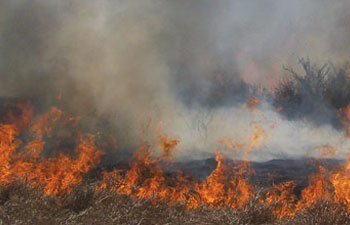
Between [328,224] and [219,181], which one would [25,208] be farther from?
[219,181]

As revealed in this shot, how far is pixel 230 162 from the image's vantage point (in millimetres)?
25000

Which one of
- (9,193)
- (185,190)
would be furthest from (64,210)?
(185,190)

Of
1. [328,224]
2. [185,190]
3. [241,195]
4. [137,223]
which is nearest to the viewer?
[137,223]

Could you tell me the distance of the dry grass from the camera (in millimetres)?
7449

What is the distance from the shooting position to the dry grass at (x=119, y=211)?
7.45 m

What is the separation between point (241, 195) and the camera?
490 inches

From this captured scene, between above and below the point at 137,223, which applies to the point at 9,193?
above

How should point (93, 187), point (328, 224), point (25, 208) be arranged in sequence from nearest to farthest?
1. point (25, 208)
2. point (328, 224)
3. point (93, 187)

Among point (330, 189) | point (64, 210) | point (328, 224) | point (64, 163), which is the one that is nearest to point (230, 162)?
point (330, 189)

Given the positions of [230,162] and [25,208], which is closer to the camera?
[25,208]

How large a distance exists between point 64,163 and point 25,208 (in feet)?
25.5

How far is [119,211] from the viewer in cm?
830

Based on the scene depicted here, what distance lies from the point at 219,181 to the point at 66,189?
7443mm

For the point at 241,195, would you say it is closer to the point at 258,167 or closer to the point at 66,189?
the point at 66,189
